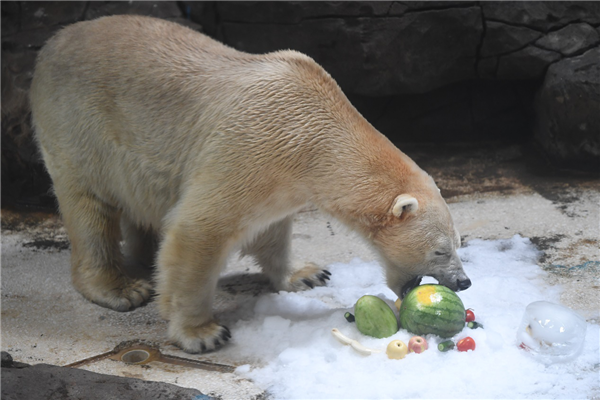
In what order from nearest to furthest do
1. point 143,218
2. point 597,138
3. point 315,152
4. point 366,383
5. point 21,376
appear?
point 21,376, point 366,383, point 315,152, point 143,218, point 597,138

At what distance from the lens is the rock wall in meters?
5.47

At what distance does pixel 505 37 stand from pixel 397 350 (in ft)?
12.1

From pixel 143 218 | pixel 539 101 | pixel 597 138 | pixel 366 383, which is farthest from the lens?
pixel 539 101

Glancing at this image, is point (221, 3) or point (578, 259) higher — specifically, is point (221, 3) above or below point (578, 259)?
above

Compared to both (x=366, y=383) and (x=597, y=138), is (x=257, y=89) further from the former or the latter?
(x=597, y=138)

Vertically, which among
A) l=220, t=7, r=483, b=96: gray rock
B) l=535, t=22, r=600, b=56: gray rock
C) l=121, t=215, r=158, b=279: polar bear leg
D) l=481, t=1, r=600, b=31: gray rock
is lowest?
l=121, t=215, r=158, b=279: polar bear leg

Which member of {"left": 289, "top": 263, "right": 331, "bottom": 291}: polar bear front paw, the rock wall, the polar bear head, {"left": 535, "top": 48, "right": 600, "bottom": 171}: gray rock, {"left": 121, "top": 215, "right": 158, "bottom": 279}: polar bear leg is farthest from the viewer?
the rock wall

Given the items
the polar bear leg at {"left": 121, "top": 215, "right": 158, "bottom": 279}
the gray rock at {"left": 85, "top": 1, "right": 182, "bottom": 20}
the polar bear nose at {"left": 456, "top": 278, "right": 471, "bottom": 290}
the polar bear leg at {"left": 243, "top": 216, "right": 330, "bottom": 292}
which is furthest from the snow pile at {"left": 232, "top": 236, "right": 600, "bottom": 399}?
the gray rock at {"left": 85, "top": 1, "right": 182, "bottom": 20}

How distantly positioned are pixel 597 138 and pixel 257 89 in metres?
3.50

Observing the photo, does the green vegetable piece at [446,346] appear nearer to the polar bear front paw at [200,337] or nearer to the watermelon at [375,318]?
the watermelon at [375,318]

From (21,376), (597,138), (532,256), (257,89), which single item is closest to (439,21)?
(597,138)

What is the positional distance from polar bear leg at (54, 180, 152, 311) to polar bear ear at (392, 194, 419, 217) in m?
1.95

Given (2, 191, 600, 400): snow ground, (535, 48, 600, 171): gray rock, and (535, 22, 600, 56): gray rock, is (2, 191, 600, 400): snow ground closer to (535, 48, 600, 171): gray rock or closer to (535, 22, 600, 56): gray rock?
(535, 48, 600, 171): gray rock

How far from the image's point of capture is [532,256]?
433 cm
